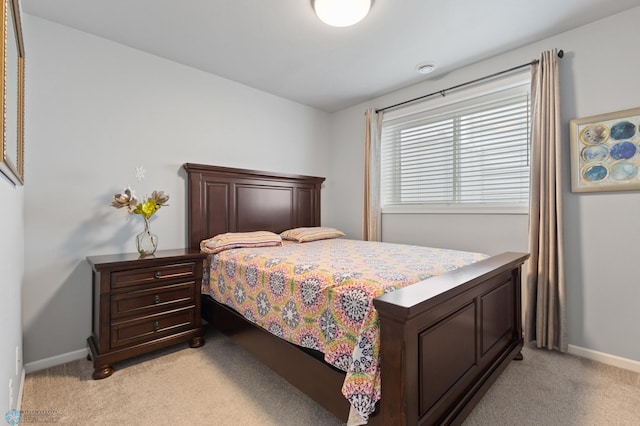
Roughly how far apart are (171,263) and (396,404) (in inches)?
75.7

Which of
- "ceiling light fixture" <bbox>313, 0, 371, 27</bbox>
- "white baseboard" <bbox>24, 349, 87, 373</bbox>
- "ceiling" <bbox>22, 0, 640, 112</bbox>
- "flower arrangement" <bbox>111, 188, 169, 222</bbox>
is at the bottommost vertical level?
"white baseboard" <bbox>24, 349, 87, 373</bbox>

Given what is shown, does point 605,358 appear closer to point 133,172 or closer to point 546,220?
point 546,220

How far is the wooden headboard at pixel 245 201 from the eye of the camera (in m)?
2.94

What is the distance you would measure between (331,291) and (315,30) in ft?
6.70

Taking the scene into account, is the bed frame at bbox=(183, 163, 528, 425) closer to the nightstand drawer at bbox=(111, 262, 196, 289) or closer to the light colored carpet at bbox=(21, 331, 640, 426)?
the light colored carpet at bbox=(21, 331, 640, 426)

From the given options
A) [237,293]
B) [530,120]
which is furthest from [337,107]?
[237,293]

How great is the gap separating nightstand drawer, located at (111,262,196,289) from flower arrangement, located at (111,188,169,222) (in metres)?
0.47

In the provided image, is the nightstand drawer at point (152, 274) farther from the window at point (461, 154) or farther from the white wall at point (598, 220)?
the white wall at point (598, 220)

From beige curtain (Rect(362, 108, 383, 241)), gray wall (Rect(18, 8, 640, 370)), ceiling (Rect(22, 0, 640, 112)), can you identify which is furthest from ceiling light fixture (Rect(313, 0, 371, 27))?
beige curtain (Rect(362, 108, 383, 241))

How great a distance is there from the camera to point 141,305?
2209mm

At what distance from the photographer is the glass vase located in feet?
8.14

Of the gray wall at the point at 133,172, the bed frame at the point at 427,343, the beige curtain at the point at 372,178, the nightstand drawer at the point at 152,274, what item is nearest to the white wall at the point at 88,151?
the gray wall at the point at 133,172

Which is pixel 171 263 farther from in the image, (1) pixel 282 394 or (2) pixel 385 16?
(2) pixel 385 16

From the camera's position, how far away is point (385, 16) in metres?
2.20
